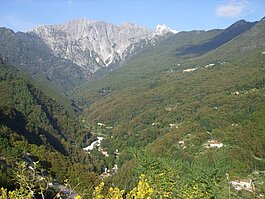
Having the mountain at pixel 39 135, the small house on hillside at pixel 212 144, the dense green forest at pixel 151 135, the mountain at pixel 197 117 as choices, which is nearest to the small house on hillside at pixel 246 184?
the dense green forest at pixel 151 135

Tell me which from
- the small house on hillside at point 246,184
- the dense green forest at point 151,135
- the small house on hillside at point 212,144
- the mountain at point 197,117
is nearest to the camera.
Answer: the small house on hillside at point 246,184

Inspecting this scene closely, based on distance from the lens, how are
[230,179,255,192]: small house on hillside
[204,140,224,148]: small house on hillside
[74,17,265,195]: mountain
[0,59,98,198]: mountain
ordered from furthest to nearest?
1. [204,140,224,148]: small house on hillside
2. [74,17,265,195]: mountain
3. [0,59,98,198]: mountain
4. [230,179,255,192]: small house on hillside

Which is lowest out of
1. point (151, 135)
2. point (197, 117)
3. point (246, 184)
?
point (151, 135)

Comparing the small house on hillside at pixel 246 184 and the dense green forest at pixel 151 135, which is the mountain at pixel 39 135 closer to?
the dense green forest at pixel 151 135

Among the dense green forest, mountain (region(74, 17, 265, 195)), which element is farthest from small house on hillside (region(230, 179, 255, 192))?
mountain (region(74, 17, 265, 195))

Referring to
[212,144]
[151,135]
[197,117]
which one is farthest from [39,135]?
[197,117]

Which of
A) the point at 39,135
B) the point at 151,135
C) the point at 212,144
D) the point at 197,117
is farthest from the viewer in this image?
the point at 151,135

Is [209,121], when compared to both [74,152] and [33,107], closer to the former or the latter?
[74,152]

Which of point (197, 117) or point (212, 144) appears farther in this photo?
point (197, 117)

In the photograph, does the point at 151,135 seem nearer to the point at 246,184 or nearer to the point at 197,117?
the point at 197,117

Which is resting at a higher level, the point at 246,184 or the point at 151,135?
the point at 246,184

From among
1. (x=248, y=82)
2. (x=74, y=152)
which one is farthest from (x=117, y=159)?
(x=248, y=82)

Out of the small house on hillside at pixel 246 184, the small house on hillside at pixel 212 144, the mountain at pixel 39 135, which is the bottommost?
the small house on hillside at pixel 212 144

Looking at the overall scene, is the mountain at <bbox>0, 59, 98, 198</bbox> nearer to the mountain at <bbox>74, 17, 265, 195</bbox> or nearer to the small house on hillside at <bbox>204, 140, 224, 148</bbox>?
the mountain at <bbox>74, 17, 265, 195</bbox>
